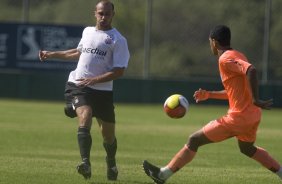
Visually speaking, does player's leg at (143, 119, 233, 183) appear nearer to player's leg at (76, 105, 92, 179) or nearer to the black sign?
player's leg at (76, 105, 92, 179)

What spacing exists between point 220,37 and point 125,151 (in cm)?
622

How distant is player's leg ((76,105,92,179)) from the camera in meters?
10.7

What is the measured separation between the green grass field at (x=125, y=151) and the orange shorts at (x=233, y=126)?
1391 mm

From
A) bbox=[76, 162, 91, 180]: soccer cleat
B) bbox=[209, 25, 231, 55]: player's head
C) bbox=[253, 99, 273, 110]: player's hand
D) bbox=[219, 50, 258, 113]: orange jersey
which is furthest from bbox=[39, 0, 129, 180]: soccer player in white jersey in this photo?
bbox=[253, 99, 273, 110]: player's hand

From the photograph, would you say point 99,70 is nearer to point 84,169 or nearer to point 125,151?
point 84,169

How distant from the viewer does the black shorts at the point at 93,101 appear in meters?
11.2

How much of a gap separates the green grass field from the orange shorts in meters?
1.39

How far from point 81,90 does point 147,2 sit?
26854 millimetres

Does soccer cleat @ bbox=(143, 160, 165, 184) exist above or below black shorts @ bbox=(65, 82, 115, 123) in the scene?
below

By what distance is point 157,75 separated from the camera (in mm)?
39656

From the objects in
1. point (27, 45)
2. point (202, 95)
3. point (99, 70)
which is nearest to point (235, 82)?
point (202, 95)

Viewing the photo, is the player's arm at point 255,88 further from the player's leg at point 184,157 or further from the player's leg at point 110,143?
the player's leg at point 110,143

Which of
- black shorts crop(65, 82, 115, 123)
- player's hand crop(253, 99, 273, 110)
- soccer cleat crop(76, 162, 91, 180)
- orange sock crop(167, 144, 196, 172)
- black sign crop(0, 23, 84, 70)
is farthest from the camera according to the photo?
black sign crop(0, 23, 84, 70)

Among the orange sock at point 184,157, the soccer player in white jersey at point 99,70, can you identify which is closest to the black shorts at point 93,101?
the soccer player in white jersey at point 99,70
